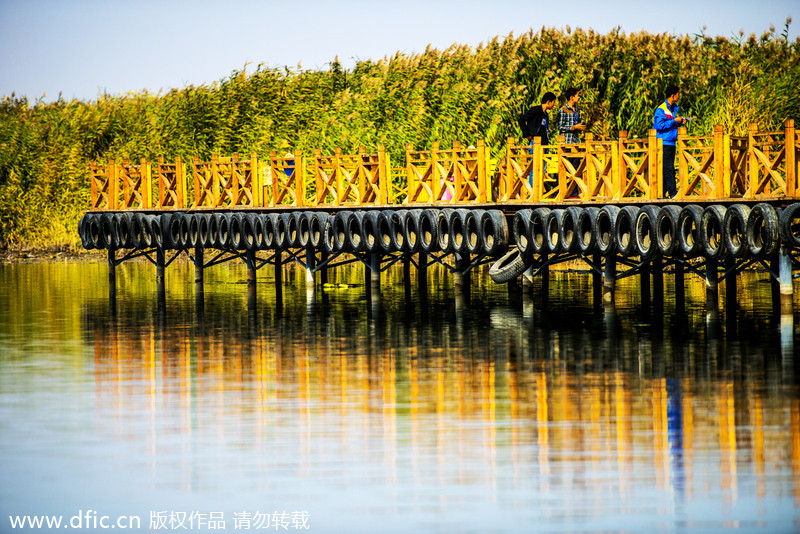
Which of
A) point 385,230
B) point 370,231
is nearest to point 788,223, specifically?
point 385,230

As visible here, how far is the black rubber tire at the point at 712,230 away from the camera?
17.4 metres

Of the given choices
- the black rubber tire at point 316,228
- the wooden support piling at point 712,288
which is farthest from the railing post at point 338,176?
the wooden support piling at point 712,288

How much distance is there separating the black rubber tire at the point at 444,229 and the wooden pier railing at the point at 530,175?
382 millimetres

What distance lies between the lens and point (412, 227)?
22.8 meters

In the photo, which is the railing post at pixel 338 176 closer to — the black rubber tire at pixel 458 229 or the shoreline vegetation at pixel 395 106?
the black rubber tire at pixel 458 229

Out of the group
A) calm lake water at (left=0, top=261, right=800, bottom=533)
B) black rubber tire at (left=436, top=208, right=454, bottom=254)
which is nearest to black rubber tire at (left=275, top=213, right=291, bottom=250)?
black rubber tire at (left=436, top=208, right=454, bottom=254)

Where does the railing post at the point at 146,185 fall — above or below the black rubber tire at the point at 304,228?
above

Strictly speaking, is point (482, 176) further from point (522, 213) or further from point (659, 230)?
point (659, 230)

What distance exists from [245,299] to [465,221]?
→ 551 cm

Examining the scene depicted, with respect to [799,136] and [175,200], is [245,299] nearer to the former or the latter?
[175,200]

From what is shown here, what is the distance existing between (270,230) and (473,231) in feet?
19.1

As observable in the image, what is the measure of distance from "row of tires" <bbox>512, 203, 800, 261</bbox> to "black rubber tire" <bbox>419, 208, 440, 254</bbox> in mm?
1726

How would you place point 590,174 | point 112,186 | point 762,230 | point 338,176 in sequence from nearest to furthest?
point 762,230 → point 590,174 → point 338,176 → point 112,186

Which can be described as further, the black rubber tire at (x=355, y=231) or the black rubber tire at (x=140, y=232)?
the black rubber tire at (x=140, y=232)
